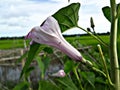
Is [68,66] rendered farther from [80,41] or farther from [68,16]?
[80,41]

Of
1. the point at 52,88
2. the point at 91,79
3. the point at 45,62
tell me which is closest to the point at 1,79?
the point at 45,62

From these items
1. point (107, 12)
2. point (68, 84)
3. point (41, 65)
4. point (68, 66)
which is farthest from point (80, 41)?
point (107, 12)

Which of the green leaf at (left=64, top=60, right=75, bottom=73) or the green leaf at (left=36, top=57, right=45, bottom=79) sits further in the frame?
the green leaf at (left=36, top=57, right=45, bottom=79)

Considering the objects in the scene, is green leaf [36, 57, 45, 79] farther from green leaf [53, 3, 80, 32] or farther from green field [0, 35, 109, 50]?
green leaf [53, 3, 80, 32]

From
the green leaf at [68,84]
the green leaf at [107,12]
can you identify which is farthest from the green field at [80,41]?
the green leaf at [68,84]

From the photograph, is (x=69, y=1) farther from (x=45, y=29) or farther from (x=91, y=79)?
(x=91, y=79)

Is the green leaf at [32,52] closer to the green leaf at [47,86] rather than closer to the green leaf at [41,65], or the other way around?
the green leaf at [47,86]

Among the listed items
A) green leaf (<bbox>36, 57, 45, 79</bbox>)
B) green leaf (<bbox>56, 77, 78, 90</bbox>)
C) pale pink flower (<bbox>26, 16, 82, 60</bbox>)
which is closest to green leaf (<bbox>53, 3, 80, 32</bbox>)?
pale pink flower (<bbox>26, 16, 82, 60</bbox>)
